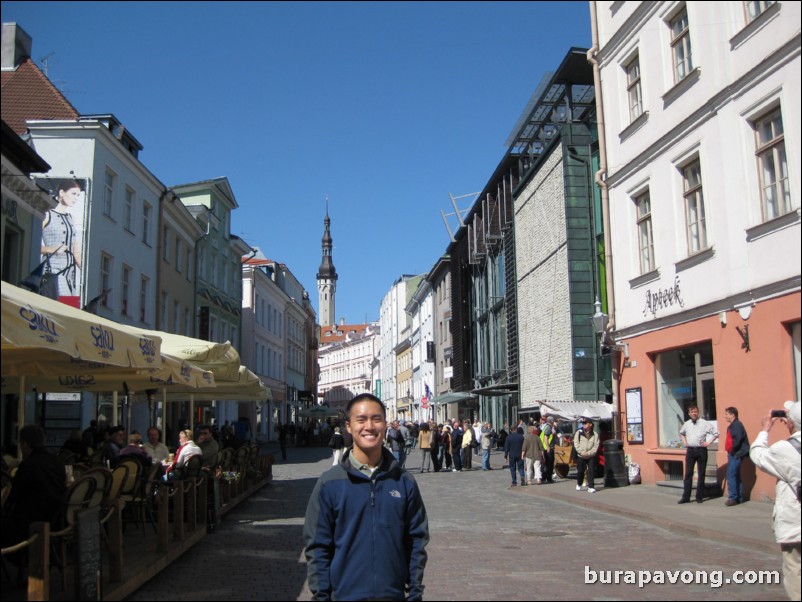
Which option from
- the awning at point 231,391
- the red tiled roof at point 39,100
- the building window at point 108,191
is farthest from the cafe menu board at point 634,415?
the red tiled roof at point 39,100

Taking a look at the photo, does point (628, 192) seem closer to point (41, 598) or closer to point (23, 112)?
point (41, 598)

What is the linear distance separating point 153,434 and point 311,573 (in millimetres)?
11055

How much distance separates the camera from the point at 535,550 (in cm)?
1022

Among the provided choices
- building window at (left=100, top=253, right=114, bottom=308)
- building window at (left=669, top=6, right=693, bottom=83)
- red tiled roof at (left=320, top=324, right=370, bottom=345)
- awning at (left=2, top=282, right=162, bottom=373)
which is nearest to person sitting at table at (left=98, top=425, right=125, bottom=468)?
awning at (left=2, top=282, right=162, bottom=373)

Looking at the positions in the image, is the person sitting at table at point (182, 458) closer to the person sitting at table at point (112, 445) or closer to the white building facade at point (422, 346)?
the person sitting at table at point (112, 445)

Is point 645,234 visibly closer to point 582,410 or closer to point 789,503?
point 582,410

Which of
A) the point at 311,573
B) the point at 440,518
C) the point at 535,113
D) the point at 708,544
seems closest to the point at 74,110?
the point at 535,113

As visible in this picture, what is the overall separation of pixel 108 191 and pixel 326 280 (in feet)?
440

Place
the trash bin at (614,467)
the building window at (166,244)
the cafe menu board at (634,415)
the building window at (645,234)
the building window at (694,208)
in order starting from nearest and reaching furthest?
the building window at (694,208), the building window at (645,234), the trash bin at (614,467), the cafe menu board at (634,415), the building window at (166,244)

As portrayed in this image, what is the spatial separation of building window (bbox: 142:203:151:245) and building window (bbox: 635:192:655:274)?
19807 mm

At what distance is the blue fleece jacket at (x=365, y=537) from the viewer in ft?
12.8

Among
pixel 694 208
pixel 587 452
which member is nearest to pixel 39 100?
pixel 587 452

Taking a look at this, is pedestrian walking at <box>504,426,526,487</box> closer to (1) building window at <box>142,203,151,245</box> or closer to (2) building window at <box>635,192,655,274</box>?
(2) building window at <box>635,192,655,274</box>

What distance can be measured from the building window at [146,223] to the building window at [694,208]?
21.6 meters
